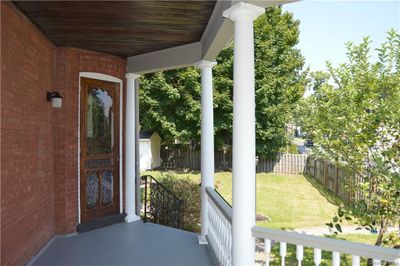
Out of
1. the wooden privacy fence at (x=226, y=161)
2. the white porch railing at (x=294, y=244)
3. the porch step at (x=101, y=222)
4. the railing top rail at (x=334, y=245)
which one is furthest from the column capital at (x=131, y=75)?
the wooden privacy fence at (x=226, y=161)

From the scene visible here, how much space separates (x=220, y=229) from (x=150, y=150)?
14.3 m

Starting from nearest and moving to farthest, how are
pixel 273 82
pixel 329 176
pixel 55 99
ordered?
pixel 55 99, pixel 329 176, pixel 273 82

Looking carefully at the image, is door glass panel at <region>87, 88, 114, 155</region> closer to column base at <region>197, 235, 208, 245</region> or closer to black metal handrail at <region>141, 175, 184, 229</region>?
black metal handrail at <region>141, 175, 184, 229</region>

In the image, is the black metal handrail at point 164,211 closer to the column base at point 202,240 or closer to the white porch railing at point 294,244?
the column base at point 202,240

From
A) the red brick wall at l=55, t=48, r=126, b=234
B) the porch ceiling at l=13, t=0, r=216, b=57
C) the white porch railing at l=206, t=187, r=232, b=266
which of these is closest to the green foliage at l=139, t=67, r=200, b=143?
the red brick wall at l=55, t=48, r=126, b=234

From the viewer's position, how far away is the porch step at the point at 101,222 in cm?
493

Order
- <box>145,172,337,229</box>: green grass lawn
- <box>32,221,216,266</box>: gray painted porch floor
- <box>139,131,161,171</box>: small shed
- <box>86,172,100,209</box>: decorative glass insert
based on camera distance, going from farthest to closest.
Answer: <box>139,131,161,171</box>: small shed < <box>145,172,337,229</box>: green grass lawn < <box>86,172,100,209</box>: decorative glass insert < <box>32,221,216,266</box>: gray painted porch floor

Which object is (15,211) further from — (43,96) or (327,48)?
(327,48)

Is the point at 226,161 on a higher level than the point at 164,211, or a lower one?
higher

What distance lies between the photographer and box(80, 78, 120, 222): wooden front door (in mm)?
5023

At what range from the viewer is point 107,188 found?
5.43m

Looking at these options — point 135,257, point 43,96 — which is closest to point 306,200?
point 135,257

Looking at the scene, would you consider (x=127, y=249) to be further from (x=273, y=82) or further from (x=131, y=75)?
(x=273, y=82)

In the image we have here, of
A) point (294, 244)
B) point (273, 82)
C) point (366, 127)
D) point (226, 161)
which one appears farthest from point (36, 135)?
point (226, 161)
